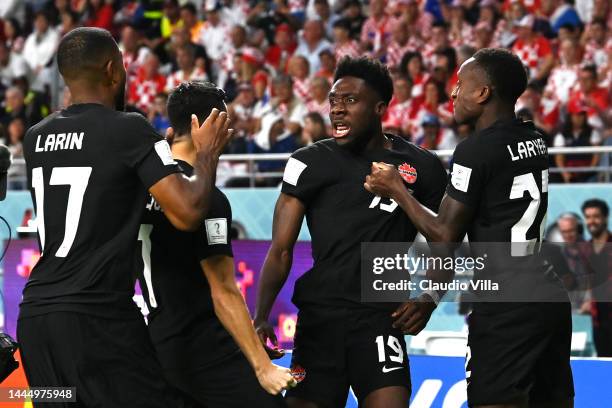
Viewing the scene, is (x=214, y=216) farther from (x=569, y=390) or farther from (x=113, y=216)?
(x=569, y=390)

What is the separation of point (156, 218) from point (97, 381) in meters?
0.86

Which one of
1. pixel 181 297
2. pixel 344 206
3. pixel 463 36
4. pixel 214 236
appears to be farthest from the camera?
pixel 463 36

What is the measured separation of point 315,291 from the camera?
5.64 meters

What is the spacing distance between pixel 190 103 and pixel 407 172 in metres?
1.26

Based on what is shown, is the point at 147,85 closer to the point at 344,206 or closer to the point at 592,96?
the point at 592,96

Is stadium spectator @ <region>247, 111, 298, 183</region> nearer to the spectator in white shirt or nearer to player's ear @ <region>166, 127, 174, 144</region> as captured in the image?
the spectator in white shirt

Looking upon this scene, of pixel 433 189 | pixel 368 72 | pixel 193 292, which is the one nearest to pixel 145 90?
pixel 368 72

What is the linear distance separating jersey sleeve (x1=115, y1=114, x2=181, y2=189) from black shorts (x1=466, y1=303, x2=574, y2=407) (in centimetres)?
179

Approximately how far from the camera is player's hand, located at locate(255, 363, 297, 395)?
180 inches

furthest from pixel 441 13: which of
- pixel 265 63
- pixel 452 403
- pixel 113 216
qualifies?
pixel 113 216

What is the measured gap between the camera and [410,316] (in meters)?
5.49

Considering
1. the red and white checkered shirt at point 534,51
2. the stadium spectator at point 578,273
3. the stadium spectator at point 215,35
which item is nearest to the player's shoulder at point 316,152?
the stadium spectator at point 578,273

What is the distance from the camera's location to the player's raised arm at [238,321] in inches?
181

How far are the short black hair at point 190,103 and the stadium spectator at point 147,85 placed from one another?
35.4 ft
